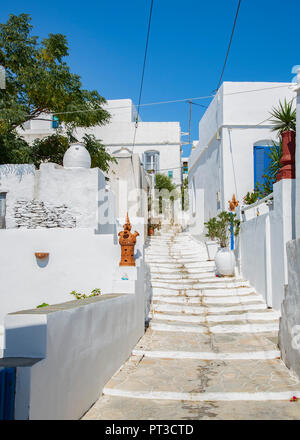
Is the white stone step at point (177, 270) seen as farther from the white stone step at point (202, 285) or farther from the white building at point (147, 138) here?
the white building at point (147, 138)

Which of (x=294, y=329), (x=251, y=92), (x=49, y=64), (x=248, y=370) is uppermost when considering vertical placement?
(x=49, y=64)

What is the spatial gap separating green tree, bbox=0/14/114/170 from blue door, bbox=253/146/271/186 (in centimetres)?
605

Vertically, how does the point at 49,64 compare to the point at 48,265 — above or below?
above

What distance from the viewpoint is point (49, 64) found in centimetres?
1348

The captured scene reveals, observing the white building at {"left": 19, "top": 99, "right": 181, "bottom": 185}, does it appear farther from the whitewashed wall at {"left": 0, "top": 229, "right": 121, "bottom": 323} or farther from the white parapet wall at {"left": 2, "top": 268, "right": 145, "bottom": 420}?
the white parapet wall at {"left": 2, "top": 268, "right": 145, "bottom": 420}

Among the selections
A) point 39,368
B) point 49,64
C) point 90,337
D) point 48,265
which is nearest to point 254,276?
point 48,265

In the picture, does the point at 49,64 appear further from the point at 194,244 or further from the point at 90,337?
the point at 90,337

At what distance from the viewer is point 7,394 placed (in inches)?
104

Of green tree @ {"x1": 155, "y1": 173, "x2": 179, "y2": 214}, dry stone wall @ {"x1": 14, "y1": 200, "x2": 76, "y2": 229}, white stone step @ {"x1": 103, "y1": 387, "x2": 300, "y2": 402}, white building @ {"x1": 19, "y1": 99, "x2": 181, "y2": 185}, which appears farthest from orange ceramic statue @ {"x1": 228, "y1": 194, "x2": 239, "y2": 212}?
white building @ {"x1": 19, "y1": 99, "x2": 181, "y2": 185}

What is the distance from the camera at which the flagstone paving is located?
4.36 metres

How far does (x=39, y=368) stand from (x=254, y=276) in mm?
8286

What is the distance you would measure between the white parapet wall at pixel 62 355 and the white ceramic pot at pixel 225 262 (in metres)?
6.46

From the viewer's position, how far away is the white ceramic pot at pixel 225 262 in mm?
11570

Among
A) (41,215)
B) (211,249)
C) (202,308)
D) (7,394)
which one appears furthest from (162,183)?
(7,394)
